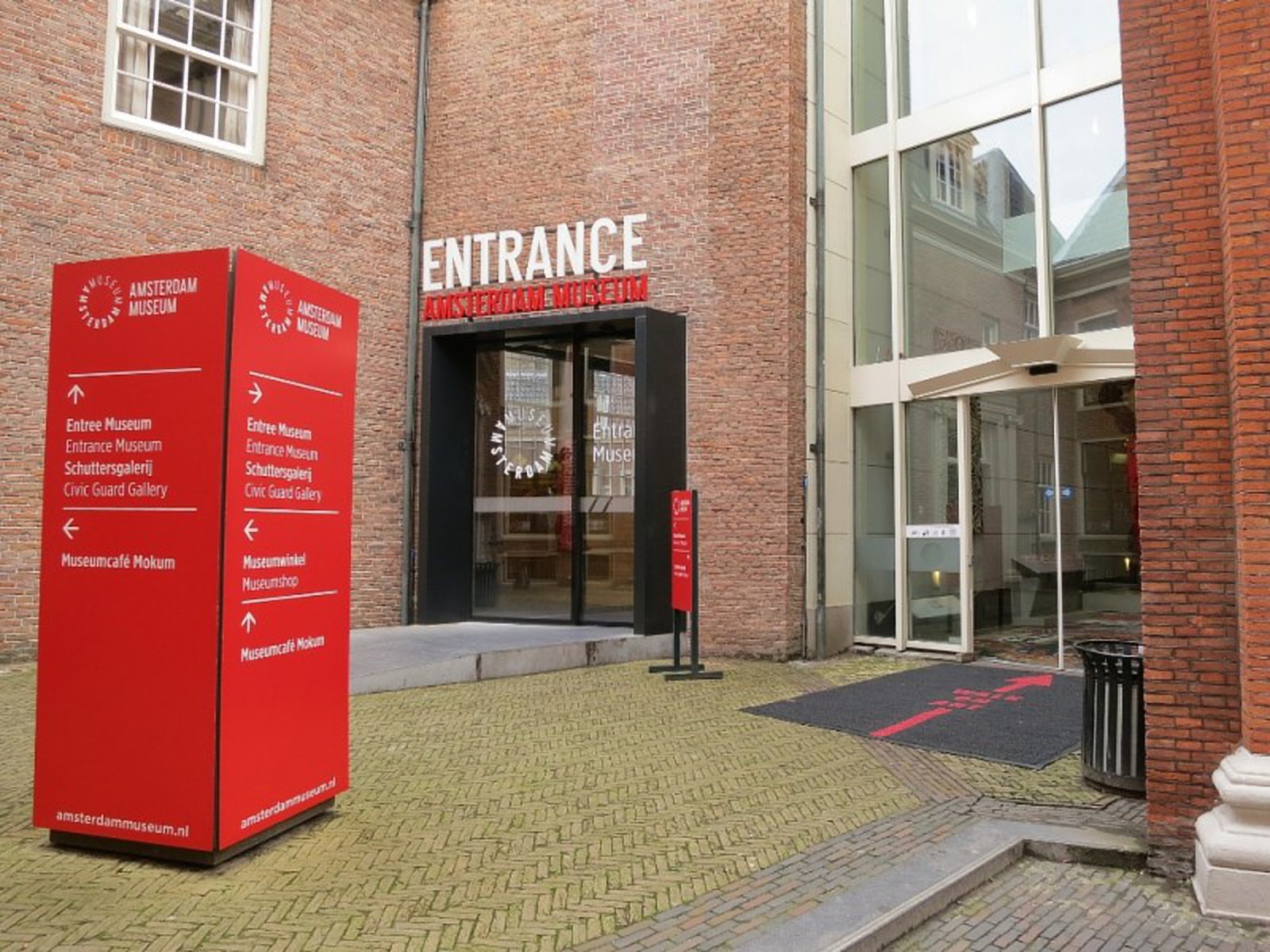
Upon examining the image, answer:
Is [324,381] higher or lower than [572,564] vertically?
higher

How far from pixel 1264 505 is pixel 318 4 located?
12.8 m

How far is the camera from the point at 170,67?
1145 centimetres

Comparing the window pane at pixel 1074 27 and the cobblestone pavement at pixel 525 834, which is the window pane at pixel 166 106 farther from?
the window pane at pixel 1074 27

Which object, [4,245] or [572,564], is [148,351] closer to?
[4,245]

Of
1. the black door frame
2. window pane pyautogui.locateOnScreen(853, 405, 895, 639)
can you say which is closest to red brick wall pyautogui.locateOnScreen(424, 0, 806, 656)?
the black door frame

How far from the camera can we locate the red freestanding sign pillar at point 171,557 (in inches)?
172

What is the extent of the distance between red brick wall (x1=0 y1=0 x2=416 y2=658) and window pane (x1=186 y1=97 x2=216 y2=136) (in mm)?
542

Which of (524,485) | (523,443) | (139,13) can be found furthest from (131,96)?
(524,485)

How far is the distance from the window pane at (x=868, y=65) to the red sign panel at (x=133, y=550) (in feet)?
34.1

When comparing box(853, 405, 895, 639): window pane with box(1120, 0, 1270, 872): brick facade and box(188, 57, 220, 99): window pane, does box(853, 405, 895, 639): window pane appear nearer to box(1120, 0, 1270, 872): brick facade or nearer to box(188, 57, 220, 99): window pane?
box(1120, 0, 1270, 872): brick facade

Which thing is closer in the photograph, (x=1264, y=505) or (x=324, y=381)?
(x=1264, y=505)

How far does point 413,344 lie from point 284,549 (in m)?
9.14

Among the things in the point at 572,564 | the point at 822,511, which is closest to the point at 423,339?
the point at 572,564

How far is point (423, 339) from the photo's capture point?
1346 cm
